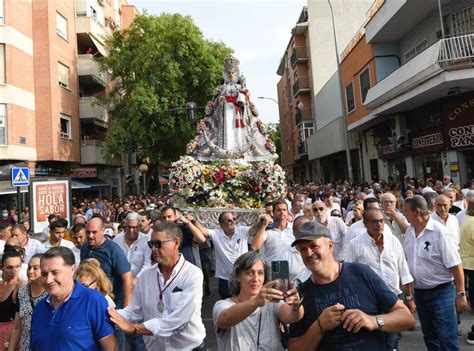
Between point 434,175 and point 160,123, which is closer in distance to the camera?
point 434,175

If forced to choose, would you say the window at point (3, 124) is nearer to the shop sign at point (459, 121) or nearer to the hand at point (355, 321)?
the shop sign at point (459, 121)

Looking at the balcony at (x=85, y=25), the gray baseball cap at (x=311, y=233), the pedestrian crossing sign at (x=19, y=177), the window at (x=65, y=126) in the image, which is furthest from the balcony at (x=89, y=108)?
the gray baseball cap at (x=311, y=233)

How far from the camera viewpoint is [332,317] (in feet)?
7.53

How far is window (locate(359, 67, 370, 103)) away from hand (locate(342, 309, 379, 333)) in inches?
907

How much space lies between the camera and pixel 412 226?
4.75 metres

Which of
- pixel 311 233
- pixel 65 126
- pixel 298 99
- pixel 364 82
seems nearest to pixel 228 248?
pixel 311 233

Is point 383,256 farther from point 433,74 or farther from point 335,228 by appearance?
point 433,74

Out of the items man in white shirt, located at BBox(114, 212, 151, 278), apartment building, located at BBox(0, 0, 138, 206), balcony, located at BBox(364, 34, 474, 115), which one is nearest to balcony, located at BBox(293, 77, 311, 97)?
apartment building, located at BBox(0, 0, 138, 206)

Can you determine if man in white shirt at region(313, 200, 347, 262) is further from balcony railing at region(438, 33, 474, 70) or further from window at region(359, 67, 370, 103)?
window at region(359, 67, 370, 103)

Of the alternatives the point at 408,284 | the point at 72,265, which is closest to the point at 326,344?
the point at 72,265

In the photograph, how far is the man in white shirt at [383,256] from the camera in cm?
435

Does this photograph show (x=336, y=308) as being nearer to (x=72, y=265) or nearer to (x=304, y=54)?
(x=72, y=265)

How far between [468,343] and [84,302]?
4.93m

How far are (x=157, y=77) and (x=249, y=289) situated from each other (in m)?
24.6
